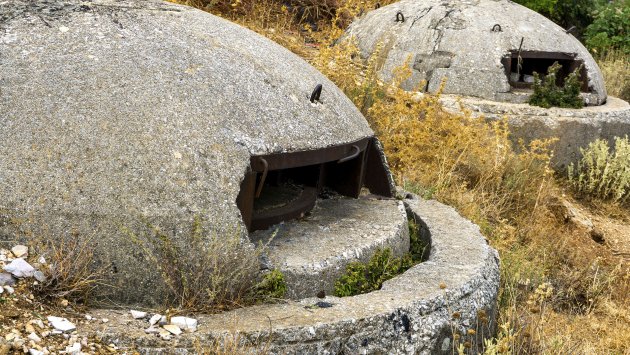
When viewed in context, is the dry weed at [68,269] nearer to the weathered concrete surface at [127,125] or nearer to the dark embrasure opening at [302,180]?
the weathered concrete surface at [127,125]

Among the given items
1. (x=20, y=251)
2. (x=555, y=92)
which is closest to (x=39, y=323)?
(x=20, y=251)

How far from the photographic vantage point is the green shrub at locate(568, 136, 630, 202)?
305 inches

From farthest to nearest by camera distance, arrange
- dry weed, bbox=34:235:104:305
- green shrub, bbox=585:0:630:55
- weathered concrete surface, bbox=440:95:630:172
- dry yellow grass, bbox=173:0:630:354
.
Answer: green shrub, bbox=585:0:630:55, weathered concrete surface, bbox=440:95:630:172, dry yellow grass, bbox=173:0:630:354, dry weed, bbox=34:235:104:305

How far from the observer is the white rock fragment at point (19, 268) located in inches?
113

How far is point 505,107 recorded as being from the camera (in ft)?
25.3

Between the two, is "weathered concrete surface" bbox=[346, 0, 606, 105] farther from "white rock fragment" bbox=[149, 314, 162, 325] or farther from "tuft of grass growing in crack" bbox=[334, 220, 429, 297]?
"white rock fragment" bbox=[149, 314, 162, 325]

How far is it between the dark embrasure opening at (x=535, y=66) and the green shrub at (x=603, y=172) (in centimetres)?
82

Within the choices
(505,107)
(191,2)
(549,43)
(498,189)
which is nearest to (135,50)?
(498,189)

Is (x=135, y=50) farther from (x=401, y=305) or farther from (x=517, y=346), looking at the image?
(x=517, y=346)

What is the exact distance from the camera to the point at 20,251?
2.96 meters

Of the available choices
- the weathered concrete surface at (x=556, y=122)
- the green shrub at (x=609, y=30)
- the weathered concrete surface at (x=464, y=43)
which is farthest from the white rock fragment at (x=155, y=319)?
the green shrub at (x=609, y=30)

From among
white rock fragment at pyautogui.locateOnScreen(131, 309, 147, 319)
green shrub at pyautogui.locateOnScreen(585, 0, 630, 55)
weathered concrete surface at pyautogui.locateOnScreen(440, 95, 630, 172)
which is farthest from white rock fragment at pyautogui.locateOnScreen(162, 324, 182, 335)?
green shrub at pyautogui.locateOnScreen(585, 0, 630, 55)

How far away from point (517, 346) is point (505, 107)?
415 centimetres

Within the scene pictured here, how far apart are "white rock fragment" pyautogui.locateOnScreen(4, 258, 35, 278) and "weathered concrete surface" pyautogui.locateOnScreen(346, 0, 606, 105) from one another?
5410 millimetres
